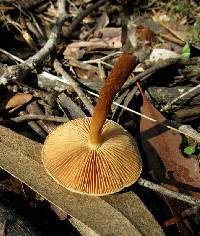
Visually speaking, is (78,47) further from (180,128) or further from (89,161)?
(89,161)

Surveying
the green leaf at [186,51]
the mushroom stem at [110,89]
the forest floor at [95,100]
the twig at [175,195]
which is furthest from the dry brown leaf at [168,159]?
the green leaf at [186,51]

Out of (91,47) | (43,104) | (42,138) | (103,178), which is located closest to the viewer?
(103,178)

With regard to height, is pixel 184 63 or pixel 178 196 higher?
pixel 184 63

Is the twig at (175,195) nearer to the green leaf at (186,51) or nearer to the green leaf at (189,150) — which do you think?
the green leaf at (189,150)

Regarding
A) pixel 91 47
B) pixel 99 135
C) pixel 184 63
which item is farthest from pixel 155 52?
pixel 99 135

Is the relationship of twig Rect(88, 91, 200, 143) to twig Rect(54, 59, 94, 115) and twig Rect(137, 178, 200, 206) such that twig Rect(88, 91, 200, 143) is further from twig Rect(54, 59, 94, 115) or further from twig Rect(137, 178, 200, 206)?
twig Rect(137, 178, 200, 206)

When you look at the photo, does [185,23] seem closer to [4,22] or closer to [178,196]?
[4,22]

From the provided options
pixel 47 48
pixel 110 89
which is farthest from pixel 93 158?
pixel 47 48
